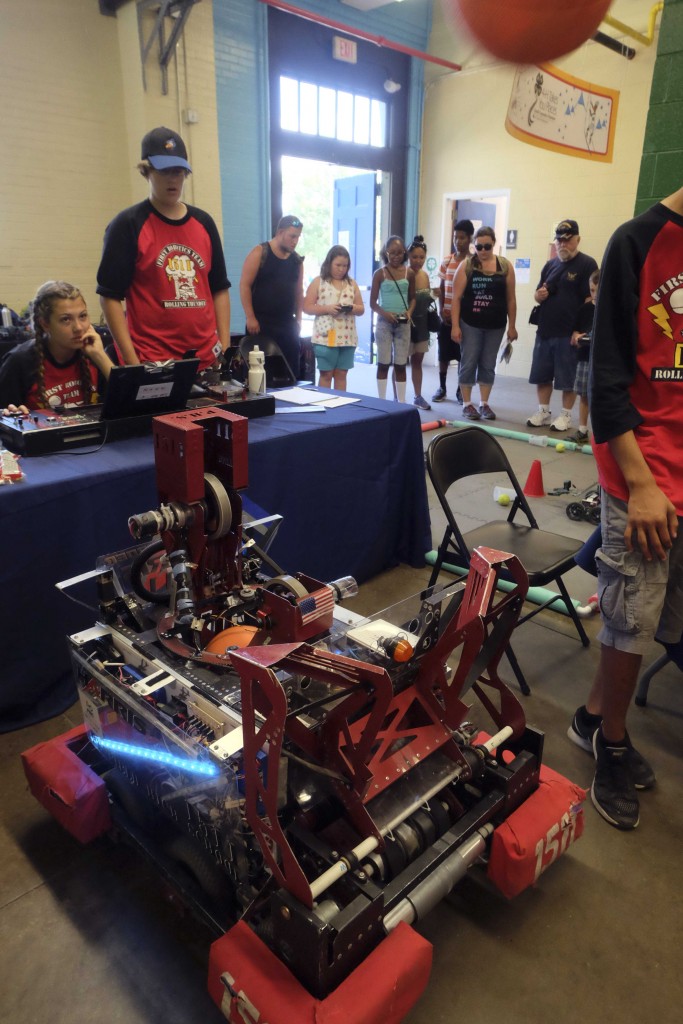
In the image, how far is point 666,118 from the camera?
Answer: 2561 millimetres

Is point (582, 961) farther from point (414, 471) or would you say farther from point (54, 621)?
point (414, 471)

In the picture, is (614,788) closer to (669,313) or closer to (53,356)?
(669,313)

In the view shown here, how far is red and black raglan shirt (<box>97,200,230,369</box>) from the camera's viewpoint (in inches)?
95.3

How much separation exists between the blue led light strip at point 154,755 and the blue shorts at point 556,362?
15.4 feet

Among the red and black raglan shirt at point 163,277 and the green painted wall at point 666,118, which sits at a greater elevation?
the green painted wall at point 666,118

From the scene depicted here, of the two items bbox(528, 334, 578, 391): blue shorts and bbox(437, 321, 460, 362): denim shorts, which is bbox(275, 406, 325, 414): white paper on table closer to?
bbox(528, 334, 578, 391): blue shorts

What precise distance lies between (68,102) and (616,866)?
640cm

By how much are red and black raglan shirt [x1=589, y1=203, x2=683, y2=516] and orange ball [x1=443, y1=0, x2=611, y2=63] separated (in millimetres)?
464

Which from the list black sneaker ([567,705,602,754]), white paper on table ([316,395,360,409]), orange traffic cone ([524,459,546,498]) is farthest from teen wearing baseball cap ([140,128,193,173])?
orange traffic cone ([524,459,546,498])

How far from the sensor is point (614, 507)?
1.59m

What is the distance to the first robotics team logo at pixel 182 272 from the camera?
2.52m

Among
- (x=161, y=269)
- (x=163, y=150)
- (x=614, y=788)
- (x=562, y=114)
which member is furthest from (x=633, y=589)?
(x=562, y=114)

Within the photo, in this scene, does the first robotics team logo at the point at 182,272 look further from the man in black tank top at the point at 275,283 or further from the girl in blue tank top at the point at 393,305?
the girl in blue tank top at the point at 393,305

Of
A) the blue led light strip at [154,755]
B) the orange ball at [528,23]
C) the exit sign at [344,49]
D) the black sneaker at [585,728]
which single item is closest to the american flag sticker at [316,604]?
the blue led light strip at [154,755]
